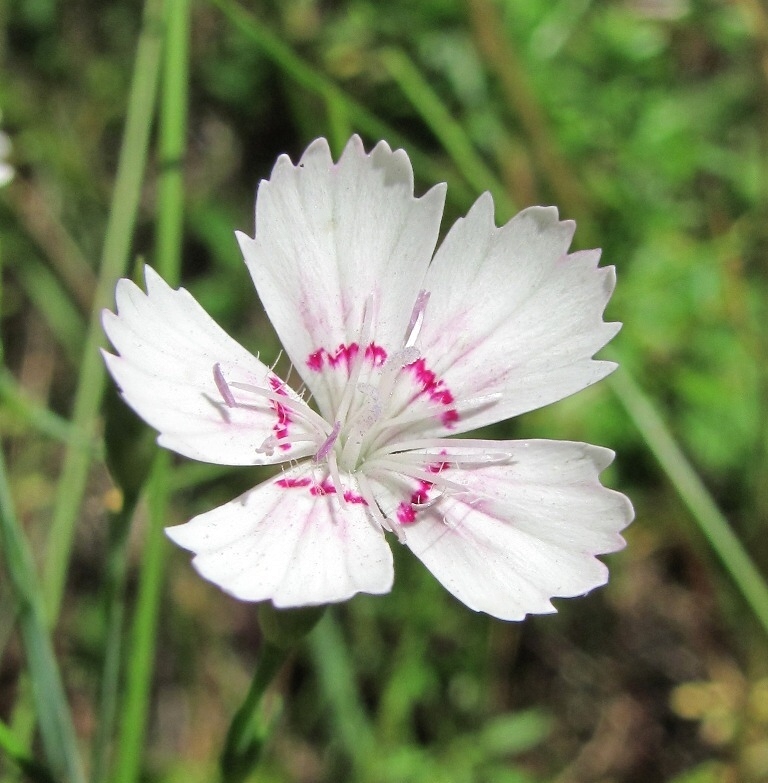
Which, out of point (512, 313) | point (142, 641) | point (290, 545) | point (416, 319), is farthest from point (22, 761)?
point (512, 313)

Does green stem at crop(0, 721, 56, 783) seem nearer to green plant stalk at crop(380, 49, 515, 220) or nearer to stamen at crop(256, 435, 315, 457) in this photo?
stamen at crop(256, 435, 315, 457)

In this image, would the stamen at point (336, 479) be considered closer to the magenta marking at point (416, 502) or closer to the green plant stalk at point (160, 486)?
the magenta marking at point (416, 502)

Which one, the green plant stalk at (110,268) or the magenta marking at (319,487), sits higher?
the green plant stalk at (110,268)

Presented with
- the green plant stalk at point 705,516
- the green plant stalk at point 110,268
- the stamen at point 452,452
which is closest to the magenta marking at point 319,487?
the stamen at point 452,452

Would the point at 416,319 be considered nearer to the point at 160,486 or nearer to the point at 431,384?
the point at 431,384

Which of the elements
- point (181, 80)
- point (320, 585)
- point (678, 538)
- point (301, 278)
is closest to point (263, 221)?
point (301, 278)

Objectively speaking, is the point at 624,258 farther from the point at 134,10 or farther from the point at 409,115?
the point at 134,10
